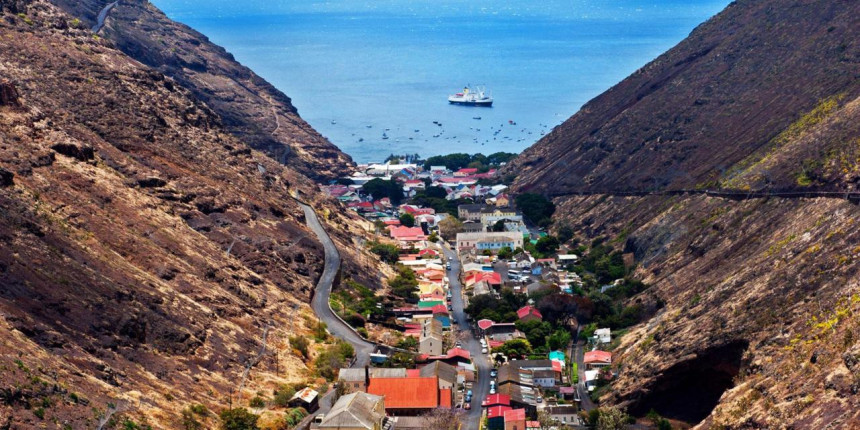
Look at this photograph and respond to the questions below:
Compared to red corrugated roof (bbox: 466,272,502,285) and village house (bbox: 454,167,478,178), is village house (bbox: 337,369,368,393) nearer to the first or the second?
red corrugated roof (bbox: 466,272,502,285)

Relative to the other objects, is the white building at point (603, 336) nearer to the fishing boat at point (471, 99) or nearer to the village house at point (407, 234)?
the village house at point (407, 234)

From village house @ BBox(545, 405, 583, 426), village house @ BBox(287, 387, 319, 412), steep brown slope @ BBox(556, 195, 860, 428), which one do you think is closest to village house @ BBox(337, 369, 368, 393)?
village house @ BBox(287, 387, 319, 412)

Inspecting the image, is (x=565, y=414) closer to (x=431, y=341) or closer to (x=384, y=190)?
(x=431, y=341)

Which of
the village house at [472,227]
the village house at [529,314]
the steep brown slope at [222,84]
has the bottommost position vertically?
the village house at [529,314]

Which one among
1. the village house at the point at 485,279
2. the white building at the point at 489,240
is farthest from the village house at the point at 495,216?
the village house at the point at 485,279

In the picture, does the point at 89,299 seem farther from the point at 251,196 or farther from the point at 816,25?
the point at 816,25

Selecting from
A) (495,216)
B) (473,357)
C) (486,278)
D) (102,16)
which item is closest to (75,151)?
(473,357)

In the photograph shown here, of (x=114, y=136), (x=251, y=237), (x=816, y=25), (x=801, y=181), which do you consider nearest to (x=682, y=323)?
(x=801, y=181)
